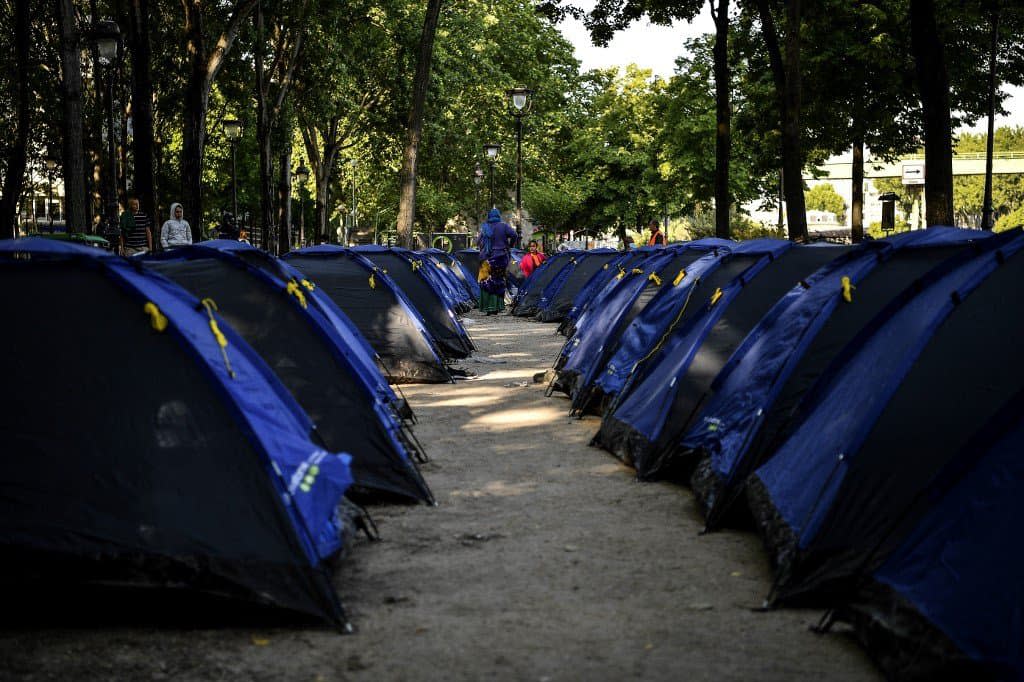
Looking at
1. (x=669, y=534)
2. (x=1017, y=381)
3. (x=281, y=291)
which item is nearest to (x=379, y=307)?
(x=281, y=291)

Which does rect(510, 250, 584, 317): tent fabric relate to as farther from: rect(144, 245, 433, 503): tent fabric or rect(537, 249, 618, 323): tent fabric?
rect(144, 245, 433, 503): tent fabric

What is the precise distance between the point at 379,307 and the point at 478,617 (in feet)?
31.4

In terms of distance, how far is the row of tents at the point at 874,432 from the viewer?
15.8ft

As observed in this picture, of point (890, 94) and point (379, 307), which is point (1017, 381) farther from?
point (890, 94)

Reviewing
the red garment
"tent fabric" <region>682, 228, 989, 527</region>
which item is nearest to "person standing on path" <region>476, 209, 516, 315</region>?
the red garment

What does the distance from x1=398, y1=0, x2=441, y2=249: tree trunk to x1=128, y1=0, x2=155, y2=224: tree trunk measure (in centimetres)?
598

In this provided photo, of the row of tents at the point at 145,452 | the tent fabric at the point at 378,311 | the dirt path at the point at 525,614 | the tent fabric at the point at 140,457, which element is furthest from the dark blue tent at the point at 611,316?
the tent fabric at the point at 140,457

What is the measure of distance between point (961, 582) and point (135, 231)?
18.8m

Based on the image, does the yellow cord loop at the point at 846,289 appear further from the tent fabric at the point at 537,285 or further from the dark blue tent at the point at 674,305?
the tent fabric at the point at 537,285

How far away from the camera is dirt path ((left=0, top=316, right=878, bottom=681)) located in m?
5.07

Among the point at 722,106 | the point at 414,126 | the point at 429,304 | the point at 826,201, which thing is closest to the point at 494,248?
the point at 414,126

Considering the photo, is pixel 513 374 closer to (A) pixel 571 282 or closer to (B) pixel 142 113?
(B) pixel 142 113

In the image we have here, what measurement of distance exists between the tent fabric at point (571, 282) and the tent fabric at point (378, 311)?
12.1 metres

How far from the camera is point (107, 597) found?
5.68 meters
